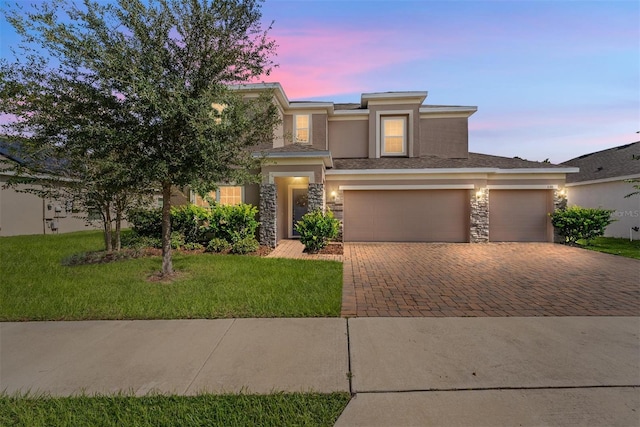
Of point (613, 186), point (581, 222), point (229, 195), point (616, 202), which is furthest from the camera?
point (613, 186)

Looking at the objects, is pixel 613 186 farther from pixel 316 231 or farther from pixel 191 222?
pixel 191 222

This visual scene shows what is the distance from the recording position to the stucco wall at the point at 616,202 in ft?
47.9

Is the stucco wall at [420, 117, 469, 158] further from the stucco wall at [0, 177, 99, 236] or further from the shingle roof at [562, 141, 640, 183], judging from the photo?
the stucco wall at [0, 177, 99, 236]

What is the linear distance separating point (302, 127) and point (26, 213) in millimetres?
15759

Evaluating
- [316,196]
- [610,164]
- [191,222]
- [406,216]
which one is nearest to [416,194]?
[406,216]

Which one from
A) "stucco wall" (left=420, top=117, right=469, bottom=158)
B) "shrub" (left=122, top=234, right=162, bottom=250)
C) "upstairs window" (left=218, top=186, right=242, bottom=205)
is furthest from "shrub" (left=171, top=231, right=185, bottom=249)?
"stucco wall" (left=420, top=117, right=469, bottom=158)

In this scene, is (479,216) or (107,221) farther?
(479,216)

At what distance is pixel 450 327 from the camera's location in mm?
4027

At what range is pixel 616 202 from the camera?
15.6 m

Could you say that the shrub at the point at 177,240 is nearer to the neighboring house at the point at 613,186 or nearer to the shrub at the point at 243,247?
the shrub at the point at 243,247

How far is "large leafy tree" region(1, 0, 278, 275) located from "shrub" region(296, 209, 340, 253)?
14.7 ft

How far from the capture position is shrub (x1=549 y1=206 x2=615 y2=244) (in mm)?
12000

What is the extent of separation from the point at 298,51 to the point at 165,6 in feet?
14.4

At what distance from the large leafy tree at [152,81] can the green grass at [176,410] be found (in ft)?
13.9
